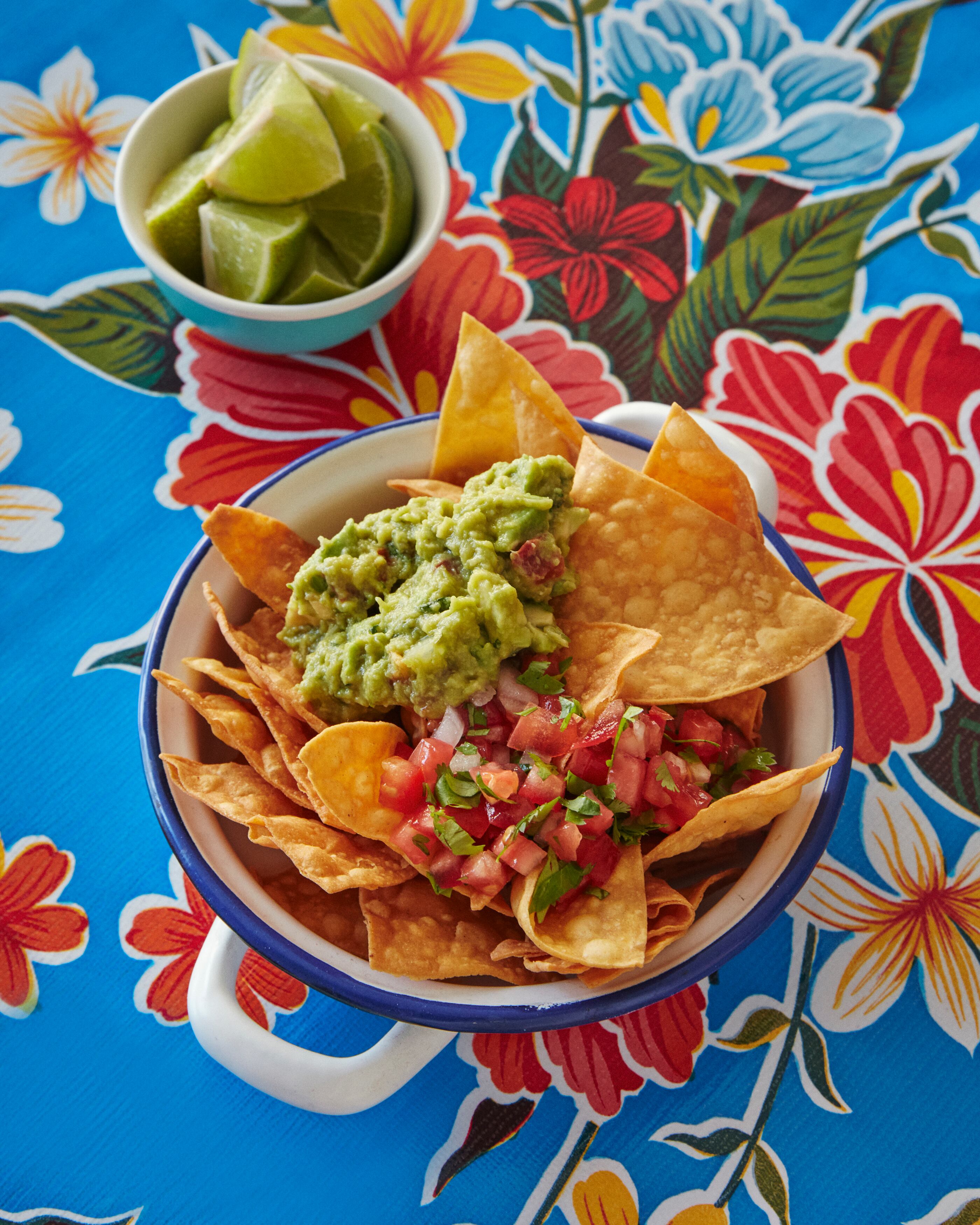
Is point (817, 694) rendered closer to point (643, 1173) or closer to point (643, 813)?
point (643, 813)

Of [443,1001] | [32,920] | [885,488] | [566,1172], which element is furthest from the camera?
[885,488]

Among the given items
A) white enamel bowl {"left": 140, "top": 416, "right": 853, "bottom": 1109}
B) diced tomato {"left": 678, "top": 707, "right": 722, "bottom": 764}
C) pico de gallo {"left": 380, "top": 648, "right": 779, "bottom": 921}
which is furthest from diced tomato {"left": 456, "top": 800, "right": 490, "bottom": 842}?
diced tomato {"left": 678, "top": 707, "right": 722, "bottom": 764}

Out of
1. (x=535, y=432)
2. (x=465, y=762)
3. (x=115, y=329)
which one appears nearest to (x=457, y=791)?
(x=465, y=762)

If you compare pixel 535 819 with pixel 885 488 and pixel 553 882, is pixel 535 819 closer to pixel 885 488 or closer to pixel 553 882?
pixel 553 882

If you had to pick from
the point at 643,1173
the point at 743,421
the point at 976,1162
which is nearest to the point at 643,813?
the point at 643,1173

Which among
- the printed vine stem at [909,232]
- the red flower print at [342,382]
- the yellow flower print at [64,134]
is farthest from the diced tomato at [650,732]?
the yellow flower print at [64,134]

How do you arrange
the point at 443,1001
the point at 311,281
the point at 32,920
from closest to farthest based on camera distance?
the point at 443,1001, the point at 32,920, the point at 311,281

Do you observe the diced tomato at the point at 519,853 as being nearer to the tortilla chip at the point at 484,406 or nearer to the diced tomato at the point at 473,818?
the diced tomato at the point at 473,818

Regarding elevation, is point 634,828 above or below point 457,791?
below

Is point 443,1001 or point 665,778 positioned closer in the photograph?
point 443,1001
